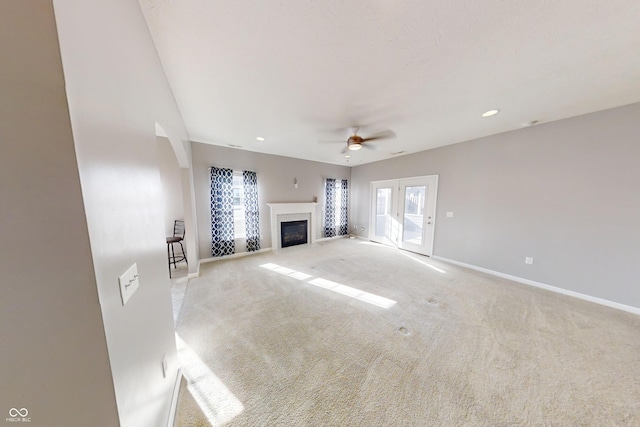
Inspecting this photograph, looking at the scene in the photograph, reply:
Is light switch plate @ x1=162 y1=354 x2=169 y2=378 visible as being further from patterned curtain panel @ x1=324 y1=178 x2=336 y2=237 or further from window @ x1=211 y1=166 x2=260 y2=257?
patterned curtain panel @ x1=324 y1=178 x2=336 y2=237

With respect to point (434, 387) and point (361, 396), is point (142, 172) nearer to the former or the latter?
point (361, 396)

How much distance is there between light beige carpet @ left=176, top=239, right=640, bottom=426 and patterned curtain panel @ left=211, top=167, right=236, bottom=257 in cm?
131

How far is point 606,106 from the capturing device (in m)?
2.46

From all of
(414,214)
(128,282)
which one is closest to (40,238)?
(128,282)

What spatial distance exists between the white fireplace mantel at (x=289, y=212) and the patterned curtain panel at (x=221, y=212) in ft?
3.17

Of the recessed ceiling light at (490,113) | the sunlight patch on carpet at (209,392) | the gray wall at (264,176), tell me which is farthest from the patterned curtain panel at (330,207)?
the sunlight patch on carpet at (209,392)

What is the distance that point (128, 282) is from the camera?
82cm

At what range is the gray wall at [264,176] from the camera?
4012 mm

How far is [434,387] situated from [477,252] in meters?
3.23

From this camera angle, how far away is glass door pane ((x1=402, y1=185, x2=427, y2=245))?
4.67m

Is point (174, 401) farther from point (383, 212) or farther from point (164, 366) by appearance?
point (383, 212)

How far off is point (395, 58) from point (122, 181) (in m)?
2.08

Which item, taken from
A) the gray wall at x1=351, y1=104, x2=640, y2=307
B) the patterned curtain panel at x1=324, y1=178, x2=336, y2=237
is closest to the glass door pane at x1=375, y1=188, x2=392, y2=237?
the patterned curtain panel at x1=324, y1=178, x2=336, y2=237

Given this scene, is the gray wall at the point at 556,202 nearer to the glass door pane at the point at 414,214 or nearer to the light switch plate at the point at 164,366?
the glass door pane at the point at 414,214
